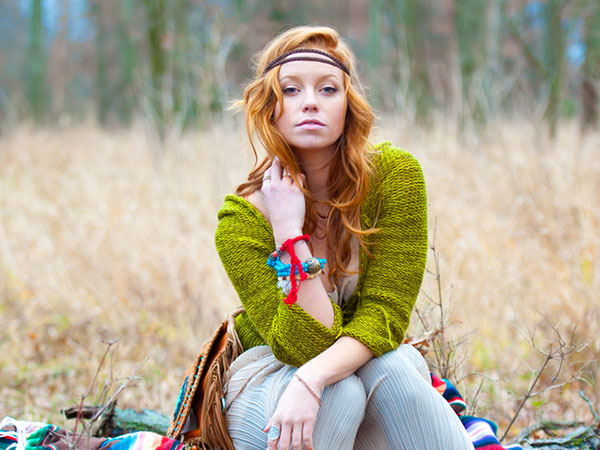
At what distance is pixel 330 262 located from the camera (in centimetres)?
165

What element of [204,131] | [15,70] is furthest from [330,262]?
[15,70]

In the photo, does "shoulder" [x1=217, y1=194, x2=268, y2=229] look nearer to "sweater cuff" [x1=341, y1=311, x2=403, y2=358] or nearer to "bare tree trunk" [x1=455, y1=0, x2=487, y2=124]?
"sweater cuff" [x1=341, y1=311, x2=403, y2=358]

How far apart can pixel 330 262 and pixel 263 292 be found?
240 millimetres

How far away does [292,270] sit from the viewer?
144cm

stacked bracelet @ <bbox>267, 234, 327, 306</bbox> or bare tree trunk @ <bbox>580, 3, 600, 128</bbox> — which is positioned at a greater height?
bare tree trunk @ <bbox>580, 3, 600, 128</bbox>

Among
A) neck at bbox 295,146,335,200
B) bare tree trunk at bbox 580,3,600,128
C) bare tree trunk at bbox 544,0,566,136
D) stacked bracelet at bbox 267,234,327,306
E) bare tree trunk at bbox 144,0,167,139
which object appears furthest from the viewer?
bare tree trunk at bbox 144,0,167,139

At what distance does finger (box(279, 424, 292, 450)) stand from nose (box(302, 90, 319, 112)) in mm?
831

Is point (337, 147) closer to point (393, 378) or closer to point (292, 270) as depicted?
point (292, 270)

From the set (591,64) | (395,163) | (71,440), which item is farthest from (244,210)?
(591,64)

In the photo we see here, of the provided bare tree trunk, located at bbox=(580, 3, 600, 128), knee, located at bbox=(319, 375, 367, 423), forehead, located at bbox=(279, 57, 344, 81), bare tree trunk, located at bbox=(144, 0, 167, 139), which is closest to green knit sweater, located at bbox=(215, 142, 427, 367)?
knee, located at bbox=(319, 375, 367, 423)

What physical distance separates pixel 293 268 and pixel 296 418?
1.20ft

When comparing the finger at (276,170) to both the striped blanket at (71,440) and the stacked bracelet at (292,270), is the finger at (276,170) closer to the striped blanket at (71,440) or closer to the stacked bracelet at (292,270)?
the stacked bracelet at (292,270)

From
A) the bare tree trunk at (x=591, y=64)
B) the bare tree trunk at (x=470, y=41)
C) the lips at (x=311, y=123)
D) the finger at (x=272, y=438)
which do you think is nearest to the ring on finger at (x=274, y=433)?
the finger at (x=272, y=438)

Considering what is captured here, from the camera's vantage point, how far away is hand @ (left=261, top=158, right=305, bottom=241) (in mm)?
1513
